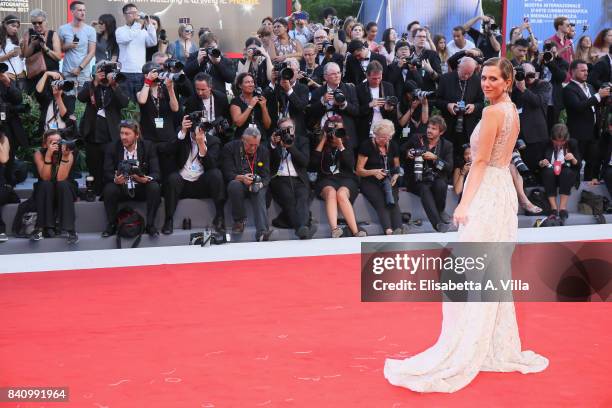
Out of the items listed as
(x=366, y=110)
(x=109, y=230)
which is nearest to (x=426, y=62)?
(x=366, y=110)

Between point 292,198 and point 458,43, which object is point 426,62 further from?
point 292,198

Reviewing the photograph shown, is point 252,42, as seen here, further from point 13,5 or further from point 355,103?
point 13,5

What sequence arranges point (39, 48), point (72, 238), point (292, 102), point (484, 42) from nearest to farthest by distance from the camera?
point (72, 238)
point (292, 102)
point (39, 48)
point (484, 42)

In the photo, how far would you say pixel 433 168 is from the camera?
27.7 ft

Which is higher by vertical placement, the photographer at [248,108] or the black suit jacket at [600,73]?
the black suit jacket at [600,73]

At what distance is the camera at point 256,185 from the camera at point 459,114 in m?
2.23

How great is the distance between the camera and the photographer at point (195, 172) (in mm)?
7664

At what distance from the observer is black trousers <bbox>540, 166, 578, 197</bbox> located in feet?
28.9

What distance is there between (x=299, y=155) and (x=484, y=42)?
11.5 ft

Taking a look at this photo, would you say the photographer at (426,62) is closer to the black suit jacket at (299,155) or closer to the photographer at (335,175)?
the photographer at (335,175)

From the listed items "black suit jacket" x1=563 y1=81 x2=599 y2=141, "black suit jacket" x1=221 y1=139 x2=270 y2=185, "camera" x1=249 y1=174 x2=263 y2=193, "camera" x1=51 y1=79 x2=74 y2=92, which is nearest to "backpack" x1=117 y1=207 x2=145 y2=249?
"black suit jacket" x1=221 y1=139 x2=270 y2=185

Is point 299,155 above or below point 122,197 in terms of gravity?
above

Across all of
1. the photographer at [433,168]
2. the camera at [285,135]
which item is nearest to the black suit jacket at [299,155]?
the camera at [285,135]

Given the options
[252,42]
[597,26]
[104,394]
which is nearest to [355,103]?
[252,42]
